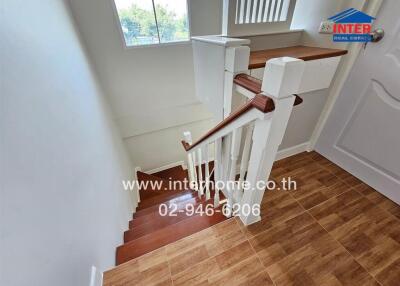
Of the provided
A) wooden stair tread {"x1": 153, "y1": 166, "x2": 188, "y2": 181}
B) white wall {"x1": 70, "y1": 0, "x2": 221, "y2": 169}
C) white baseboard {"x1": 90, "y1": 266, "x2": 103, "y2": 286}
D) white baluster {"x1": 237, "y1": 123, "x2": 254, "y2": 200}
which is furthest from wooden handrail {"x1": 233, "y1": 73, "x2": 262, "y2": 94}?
wooden stair tread {"x1": 153, "y1": 166, "x2": 188, "y2": 181}

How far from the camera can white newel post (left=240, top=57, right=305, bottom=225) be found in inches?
22.5

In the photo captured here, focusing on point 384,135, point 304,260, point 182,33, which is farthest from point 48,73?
point 384,135

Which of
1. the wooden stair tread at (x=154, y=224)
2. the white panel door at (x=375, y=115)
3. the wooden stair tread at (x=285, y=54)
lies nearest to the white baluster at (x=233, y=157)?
the wooden stair tread at (x=154, y=224)

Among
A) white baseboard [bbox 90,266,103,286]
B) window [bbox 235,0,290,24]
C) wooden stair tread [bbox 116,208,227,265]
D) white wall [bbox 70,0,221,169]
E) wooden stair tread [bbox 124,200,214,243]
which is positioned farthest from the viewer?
white wall [bbox 70,0,221,169]

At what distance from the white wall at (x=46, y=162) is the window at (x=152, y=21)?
0.59 m

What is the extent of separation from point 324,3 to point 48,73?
187cm

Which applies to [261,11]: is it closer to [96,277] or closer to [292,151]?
[292,151]

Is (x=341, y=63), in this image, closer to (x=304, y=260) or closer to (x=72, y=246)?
(x=304, y=260)

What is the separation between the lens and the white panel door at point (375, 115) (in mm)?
1167

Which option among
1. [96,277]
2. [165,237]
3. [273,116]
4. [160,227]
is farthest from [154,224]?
[273,116]

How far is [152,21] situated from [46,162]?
1764 millimetres

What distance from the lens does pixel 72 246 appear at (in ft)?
2.49

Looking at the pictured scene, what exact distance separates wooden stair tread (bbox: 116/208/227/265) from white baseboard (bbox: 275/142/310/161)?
948 millimetres

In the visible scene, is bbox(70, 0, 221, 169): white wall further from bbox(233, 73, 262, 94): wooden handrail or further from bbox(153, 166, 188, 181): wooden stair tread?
bbox(233, 73, 262, 94): wooden handrail
